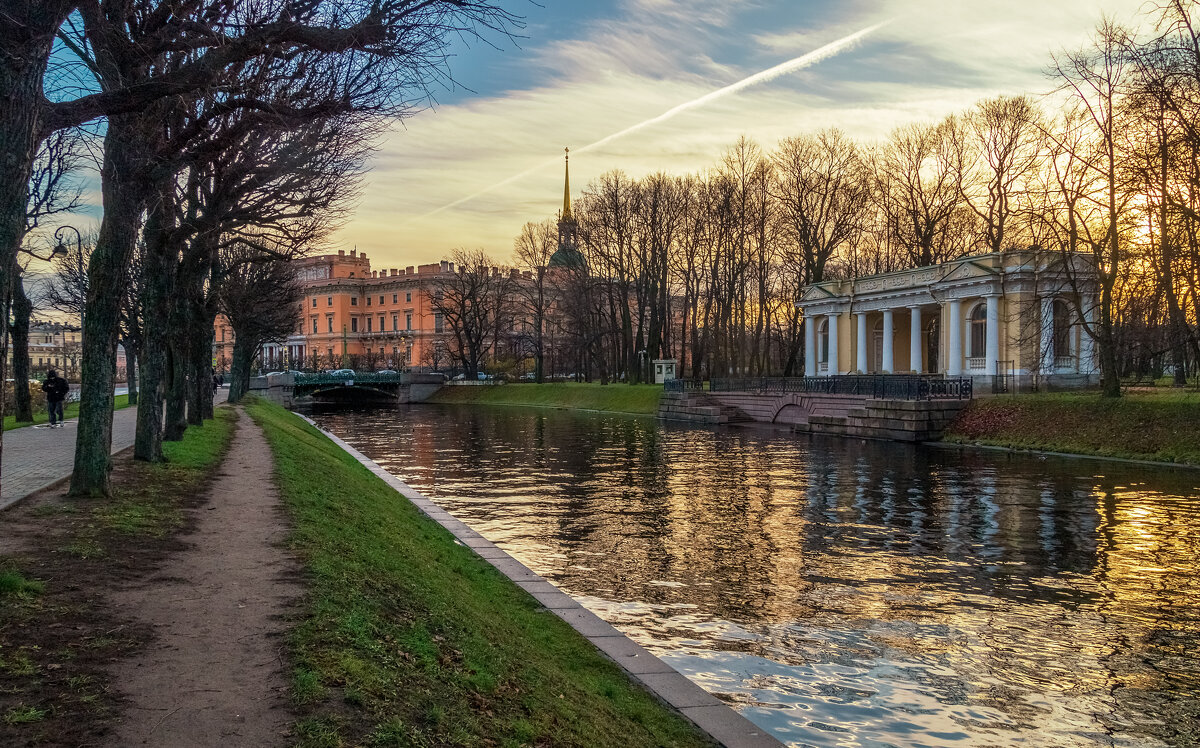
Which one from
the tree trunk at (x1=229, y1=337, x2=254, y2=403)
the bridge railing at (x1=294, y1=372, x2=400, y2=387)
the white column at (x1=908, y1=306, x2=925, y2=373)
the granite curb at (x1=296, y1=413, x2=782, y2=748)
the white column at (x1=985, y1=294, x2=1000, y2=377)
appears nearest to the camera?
the granite curb at (x1=296, y1=413, x2=782, y2=748)

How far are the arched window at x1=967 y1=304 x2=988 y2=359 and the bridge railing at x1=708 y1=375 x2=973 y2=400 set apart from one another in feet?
11.6

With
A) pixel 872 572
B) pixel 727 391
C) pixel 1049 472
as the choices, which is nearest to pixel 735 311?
pixel 727 391

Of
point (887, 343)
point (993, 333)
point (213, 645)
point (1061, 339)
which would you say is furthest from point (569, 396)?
point (213, 645)

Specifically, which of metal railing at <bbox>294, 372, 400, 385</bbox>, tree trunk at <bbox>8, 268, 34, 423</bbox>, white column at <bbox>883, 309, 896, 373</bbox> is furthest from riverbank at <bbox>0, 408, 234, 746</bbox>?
metal railing at <bbox>294, 372, 400, 385</bbox>

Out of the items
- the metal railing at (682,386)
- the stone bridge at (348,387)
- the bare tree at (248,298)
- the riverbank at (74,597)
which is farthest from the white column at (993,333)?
the stone bridge at (348,387)

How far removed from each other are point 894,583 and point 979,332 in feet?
126

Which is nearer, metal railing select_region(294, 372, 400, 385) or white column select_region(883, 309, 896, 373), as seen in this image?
white column select_region(883, 309, 896, 373)

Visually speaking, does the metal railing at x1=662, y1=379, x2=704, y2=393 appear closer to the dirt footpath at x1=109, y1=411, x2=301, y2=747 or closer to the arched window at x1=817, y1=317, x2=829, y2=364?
the arched window at x1=817, y1=317, x2=829, y2=364

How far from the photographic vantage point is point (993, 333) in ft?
149

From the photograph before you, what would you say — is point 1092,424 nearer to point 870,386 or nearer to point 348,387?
point 870,386

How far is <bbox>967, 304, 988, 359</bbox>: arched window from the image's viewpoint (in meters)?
47.0

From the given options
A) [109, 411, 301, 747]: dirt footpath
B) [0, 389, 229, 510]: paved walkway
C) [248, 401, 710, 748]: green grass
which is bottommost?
[248, 401, 710, 748]: green grass

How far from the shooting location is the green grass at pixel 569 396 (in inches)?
2455

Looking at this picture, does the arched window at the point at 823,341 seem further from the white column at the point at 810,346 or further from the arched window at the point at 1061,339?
the arched window at the point at 1061,339
